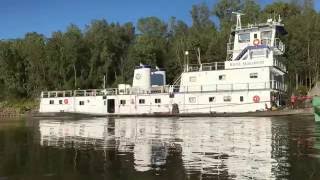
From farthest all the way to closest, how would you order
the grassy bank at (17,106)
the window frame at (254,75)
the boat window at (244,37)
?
1. the grassy bank at (17,106)
2. the boat window at (244,37)
3. the window frame at (254,75)

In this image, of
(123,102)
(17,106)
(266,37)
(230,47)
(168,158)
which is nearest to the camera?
(168,158)

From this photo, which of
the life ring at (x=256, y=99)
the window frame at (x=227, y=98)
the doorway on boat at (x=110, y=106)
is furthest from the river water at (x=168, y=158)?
the doorway on boat at (x=110, y=106)

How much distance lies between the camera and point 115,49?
88.8 meters

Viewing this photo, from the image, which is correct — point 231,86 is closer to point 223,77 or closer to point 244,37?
point 223,77

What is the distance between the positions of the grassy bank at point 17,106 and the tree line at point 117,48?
2.77 metres

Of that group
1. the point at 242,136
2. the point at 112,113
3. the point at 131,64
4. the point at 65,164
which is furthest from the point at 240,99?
the point at 131,64

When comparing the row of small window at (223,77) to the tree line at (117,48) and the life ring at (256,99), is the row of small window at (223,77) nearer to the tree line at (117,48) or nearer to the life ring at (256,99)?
the life ring at (256,99)

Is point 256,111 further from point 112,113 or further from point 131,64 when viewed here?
point 131,64

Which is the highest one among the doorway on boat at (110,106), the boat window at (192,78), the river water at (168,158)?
the boat window at (192,78)

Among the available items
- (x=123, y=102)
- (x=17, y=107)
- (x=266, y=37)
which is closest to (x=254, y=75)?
(x=266, y=37)

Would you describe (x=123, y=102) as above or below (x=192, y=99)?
below

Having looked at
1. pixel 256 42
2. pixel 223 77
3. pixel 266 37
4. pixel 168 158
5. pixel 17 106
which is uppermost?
pixel 266 37

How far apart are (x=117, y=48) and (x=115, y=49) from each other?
737 millimetres

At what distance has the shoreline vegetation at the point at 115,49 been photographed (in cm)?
7600
